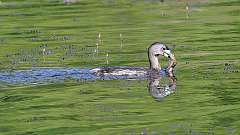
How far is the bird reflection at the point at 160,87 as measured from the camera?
714 inches

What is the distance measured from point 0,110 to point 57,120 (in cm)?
148

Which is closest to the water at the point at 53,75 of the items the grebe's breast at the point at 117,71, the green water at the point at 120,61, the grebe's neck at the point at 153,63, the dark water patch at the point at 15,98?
the grebe's breast at the point at 117,71

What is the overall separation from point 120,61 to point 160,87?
375 cm

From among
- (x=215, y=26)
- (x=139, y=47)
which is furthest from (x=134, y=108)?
(x=215, y=26)

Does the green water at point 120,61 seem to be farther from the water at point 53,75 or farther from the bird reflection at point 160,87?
the water at point 53,75

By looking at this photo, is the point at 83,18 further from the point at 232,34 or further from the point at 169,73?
the point at 169,73

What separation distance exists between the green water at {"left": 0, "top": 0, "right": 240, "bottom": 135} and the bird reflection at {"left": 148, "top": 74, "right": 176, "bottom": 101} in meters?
0.18

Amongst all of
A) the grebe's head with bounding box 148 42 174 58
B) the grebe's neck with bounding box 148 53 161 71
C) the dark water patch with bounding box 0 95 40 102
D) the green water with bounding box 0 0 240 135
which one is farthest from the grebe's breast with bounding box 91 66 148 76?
the dark water patch with bounding box 0 95 40 102

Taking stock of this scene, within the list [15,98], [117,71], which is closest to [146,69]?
[117,71]

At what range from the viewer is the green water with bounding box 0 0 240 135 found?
15.4 meters

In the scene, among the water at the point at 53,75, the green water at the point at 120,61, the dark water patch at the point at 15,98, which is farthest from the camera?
the water at the point at 53,75

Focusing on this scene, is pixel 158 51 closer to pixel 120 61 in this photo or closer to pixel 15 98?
pixel 120 61

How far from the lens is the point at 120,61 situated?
2291cm

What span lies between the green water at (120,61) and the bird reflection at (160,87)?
176mm
